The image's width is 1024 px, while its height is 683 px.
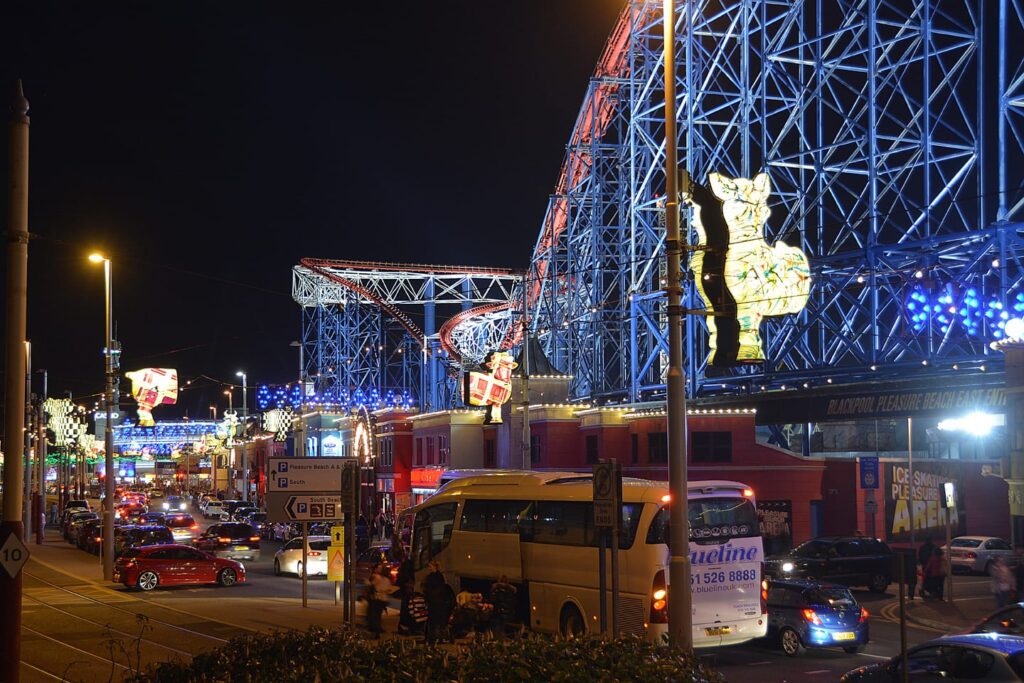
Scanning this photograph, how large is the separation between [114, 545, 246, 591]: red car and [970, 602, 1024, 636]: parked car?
2143 centimetres

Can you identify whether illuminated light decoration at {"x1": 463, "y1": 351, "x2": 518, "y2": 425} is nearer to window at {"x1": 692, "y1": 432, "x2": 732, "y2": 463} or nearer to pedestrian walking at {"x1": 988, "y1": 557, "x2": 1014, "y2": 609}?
window at {"x1": 692, "y1": 432, "x2": 732, "y2": 463}

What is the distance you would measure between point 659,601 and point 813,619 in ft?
11.8

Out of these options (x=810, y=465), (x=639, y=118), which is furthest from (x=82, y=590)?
(x=639, y=118)

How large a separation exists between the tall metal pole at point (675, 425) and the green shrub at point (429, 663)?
17.6ft

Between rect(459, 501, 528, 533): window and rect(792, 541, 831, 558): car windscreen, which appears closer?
rect(459, 501, 528, 533): window

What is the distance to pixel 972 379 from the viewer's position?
30797 mm

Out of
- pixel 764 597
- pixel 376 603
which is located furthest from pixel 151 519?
pixel 764 597

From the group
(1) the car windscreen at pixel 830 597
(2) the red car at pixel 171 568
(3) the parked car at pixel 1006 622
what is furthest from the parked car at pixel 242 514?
(3) the parked car at pixel 1006 622

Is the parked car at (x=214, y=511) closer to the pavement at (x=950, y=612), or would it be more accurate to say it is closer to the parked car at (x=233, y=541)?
the parked car at (x=233, y=541)

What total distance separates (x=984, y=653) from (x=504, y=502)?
1067 cm

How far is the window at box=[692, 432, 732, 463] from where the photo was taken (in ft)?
125

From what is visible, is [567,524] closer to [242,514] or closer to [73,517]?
[242,514]

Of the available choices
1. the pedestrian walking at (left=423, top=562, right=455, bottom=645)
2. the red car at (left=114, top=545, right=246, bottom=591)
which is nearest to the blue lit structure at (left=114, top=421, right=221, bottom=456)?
the red car at (left=114, top=545, right=246, bottom=591)

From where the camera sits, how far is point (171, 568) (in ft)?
102
